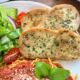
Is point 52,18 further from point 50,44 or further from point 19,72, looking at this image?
point 19,72

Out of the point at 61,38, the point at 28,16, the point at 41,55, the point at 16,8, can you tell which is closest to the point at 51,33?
the point at 61,38

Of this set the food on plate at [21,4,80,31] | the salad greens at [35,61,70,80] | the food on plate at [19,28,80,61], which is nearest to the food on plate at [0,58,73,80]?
the salad greens at [35,61,70,80]

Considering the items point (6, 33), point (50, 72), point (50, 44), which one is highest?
point (6, 33)

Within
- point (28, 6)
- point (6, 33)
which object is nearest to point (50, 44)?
point (6, 33)

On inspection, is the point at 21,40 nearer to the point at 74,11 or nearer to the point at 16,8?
the point at 16,8

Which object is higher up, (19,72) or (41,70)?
(41,70)

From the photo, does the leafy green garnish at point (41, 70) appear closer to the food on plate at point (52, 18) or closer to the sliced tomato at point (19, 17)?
the food on plate at point (52, 18)
